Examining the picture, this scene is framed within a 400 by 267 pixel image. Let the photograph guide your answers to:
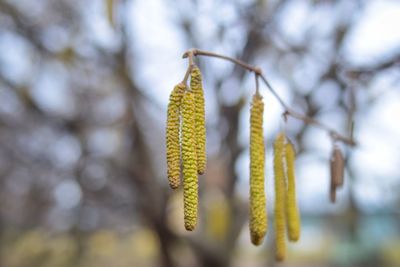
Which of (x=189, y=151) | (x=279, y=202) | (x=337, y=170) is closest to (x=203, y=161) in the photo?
(x=189, y=151)

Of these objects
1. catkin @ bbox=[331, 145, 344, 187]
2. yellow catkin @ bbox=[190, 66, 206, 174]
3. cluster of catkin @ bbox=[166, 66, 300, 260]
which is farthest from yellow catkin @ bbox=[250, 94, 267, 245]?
catkin @ bbox=[331, 145, 344, 187]

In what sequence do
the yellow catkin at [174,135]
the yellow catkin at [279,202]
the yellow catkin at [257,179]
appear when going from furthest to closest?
the yellow catkin at [279,202] → the yellow catkin at [257,179] → the yellow catkin at [174,135]

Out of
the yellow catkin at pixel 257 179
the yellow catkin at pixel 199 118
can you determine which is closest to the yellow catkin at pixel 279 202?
the yellow catkin at pixel 257 179

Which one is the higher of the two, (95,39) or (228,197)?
(95,39)

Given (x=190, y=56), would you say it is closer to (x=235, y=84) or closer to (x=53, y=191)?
(x=235, y=84)

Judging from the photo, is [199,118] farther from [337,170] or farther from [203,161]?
[337,170]

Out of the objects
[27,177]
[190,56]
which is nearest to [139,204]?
[27,177]

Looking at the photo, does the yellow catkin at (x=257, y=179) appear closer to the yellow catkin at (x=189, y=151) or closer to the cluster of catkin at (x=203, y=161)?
the cluster of catkin at (x=203, y=161)
